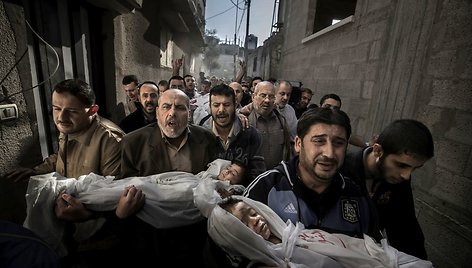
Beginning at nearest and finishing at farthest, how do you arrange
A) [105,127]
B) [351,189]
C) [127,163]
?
1. [351,189]
2. [127,163]
3. [105,127]

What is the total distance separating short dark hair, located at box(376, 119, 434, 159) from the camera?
1709 millimetres

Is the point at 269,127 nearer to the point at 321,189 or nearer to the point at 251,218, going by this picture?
the point at 321,189

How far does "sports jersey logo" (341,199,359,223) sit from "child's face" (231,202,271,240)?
0.57 metres

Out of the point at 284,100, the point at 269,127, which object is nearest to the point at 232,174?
the point at 269,127

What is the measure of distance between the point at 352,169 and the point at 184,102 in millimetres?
1706

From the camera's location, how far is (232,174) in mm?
1976

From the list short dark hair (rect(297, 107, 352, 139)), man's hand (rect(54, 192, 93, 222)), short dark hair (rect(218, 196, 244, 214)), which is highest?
short dark hair (rect(297, 107, 352, 139))

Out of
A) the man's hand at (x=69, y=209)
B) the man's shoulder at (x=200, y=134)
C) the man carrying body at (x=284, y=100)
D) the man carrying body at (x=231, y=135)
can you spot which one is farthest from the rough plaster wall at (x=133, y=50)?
the man's hand at (x=69, y=209)

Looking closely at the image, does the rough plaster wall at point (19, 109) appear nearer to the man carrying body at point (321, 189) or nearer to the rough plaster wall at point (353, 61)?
the man carrying body at point (321, 189)

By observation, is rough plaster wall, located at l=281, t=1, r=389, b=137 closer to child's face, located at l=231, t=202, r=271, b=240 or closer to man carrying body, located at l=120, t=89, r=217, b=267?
man carrying body, located at l=120, t=89, r=217, b=267

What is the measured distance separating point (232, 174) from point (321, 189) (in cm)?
74

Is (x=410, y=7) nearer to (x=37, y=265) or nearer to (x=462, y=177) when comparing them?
(x=462, y=177)

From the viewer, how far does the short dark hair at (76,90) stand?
190 cm

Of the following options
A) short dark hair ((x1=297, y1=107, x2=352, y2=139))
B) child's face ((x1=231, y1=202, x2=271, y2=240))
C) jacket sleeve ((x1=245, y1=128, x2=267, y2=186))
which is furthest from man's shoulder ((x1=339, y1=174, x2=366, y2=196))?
jacket sleeve ((x1=245, y1=128, x2=267, y2=186))
